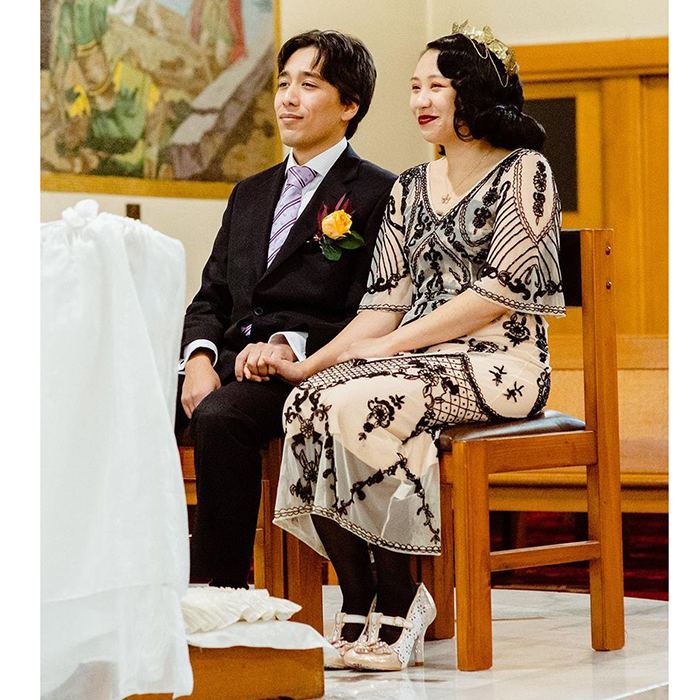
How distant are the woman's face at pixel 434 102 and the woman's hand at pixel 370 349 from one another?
513mm

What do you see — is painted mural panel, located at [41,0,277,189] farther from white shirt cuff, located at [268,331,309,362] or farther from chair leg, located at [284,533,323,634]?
chair leg, located at [284,533,323,634]

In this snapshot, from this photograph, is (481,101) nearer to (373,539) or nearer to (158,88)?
(373,539)

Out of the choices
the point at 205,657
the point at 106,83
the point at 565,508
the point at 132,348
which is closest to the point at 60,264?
the point at 132,348

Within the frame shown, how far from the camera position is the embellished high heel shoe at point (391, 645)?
2.83 metres

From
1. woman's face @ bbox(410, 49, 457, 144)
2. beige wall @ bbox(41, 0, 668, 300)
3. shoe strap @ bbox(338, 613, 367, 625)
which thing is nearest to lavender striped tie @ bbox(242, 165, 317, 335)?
woman's face @ bbox(410, 49, 457, 144)

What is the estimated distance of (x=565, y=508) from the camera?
14.4 ft

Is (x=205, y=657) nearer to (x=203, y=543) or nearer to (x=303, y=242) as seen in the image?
(x=203, y=543)

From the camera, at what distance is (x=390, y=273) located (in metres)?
3.26

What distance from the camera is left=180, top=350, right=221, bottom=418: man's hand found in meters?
3.21

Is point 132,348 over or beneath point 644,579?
over

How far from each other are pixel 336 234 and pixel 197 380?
50 cm

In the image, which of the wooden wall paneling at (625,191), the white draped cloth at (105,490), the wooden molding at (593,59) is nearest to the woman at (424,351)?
the white draped cloth at (105,490)

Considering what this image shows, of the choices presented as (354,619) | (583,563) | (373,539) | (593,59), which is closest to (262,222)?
(373,539)

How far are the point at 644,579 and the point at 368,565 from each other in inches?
71.7
